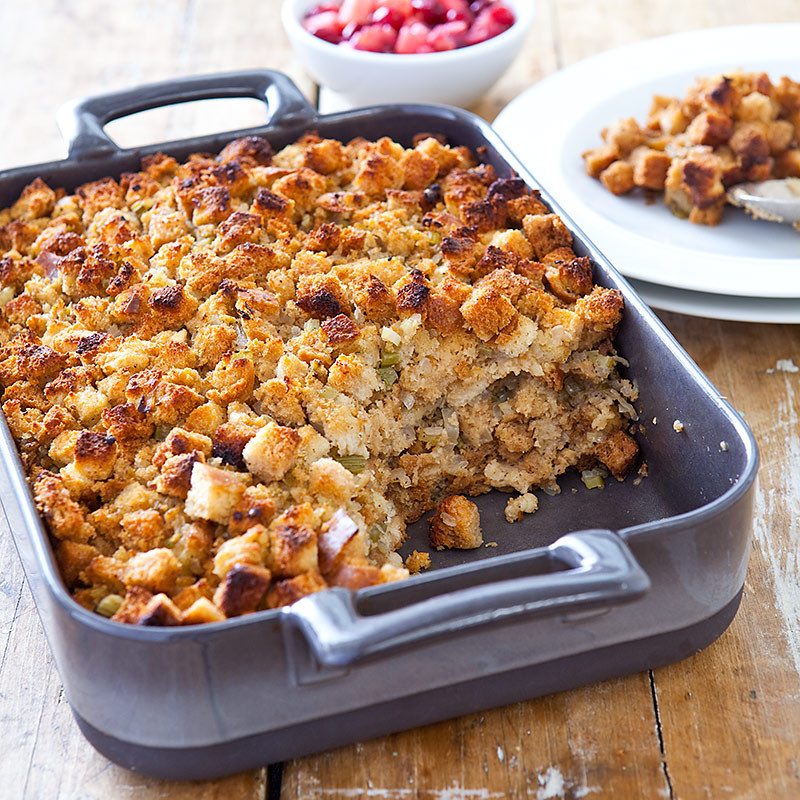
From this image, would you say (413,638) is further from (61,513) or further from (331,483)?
(61,513)

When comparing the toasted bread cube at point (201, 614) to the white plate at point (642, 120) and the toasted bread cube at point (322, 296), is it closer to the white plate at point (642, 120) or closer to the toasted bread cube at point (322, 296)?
the toasted bread cube at point (322, 296)

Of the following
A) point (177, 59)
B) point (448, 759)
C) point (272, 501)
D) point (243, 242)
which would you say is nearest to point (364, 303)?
point (243, 242)

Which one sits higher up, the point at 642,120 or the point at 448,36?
the point at 448,36

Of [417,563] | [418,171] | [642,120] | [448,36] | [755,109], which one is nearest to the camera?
[417,563]

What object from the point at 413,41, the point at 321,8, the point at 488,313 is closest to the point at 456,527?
the point at 488,313

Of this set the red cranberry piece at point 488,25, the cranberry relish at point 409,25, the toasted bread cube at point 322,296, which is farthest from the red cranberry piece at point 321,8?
the toasted bread cube at point 322,296

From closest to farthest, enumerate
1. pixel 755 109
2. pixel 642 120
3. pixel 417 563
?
pixel 417 563 → pixel 755 109 → pixel 642 120
